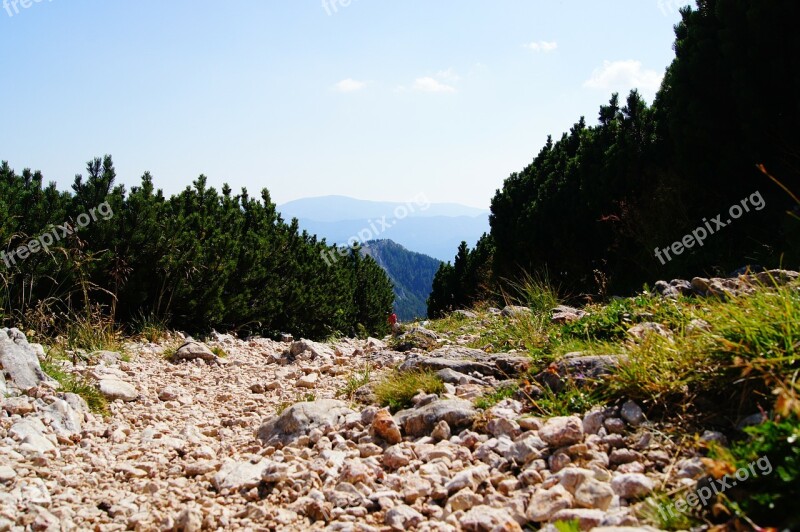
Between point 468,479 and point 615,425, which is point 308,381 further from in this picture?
point 615,425

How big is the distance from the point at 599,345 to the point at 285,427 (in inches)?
86.4

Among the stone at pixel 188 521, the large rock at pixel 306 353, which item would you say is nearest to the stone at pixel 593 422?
the stone at pixel 188 521

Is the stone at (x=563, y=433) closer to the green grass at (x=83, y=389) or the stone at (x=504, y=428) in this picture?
the stone at (x=504, y=428)

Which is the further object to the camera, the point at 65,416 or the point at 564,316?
the point at 564,316

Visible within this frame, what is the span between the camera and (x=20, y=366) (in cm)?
461

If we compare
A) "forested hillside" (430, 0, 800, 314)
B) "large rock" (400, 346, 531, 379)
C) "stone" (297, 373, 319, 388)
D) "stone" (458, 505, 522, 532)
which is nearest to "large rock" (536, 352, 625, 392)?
"large rock" (400, 346, 531, 379)

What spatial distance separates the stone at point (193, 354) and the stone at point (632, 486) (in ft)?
17.6

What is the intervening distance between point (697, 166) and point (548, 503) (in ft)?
23.1

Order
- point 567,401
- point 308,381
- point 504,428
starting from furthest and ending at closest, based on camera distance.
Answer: point 308,381 → point 567,401 → point 504,428

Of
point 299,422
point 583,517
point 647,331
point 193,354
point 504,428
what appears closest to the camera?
point 583,517

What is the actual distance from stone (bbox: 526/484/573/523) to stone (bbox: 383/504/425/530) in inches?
18.9

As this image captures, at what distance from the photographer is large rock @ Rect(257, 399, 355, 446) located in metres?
3.97

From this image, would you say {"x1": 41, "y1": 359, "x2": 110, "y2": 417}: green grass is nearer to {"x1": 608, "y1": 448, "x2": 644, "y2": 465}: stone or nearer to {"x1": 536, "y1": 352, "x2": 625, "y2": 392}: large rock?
{"x1": 536, "y1": 352, "x2": 625, "y2": 392}: large rock

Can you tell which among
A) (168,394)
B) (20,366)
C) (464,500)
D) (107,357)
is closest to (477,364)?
(464,500)
